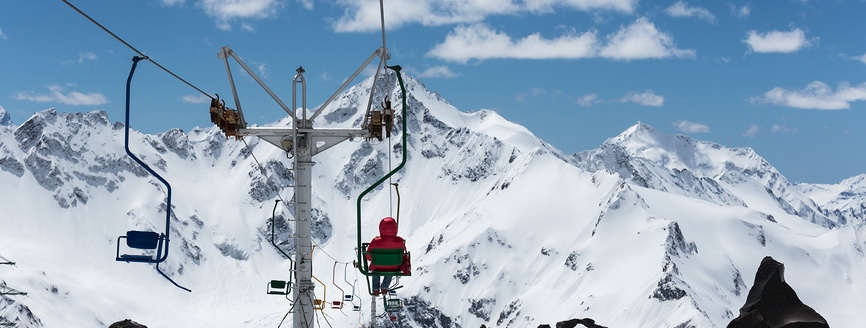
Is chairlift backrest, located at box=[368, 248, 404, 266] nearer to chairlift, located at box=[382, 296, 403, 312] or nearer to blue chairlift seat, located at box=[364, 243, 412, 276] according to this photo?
blue chairlift seat, located at box=[364, 243, 412, 276]

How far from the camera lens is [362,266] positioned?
14.6m

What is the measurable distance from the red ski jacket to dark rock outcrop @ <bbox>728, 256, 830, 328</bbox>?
526 centimetres

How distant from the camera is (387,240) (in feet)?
46.4

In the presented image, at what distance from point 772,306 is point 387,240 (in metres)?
5.84

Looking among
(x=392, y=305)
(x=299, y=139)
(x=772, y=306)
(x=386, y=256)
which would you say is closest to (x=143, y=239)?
(x=299, y=139)

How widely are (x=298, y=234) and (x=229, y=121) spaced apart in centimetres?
197

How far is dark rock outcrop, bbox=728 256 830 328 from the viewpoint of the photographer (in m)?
11.6

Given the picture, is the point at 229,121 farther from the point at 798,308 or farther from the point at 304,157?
the point at 798,308

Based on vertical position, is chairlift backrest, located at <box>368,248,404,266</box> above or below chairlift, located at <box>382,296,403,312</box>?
below

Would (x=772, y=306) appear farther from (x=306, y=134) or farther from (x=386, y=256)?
(x=306, y=134)

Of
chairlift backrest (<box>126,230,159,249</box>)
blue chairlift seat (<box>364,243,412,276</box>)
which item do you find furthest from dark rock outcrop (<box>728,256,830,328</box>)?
chairlift backrest (<box>126,230,159,249</box>)

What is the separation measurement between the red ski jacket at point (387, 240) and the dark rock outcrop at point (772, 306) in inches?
207

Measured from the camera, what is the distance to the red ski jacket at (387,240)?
14102mm

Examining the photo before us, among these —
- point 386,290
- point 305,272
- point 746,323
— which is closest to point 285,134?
point 305,272
